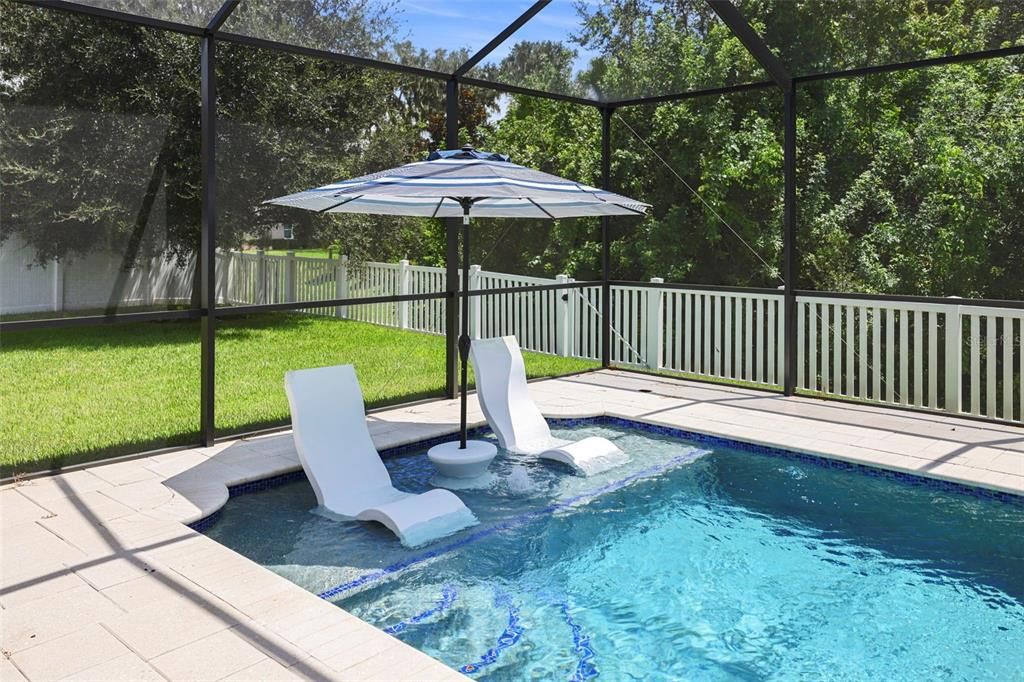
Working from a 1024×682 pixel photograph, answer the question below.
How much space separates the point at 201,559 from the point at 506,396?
2832 millimetres

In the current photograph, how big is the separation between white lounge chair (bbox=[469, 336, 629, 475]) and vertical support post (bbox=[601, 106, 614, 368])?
3.15m

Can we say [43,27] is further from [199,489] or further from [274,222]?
[199,489]

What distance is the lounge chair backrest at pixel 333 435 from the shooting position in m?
4.58

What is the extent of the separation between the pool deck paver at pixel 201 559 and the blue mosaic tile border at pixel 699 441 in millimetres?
48

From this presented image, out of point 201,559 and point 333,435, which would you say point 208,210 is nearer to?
point 333,435

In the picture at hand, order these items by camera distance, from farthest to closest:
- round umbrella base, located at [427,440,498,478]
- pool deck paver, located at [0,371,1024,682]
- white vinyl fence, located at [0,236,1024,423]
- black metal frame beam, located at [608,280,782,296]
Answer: black metal frame beam, located at [608,280,782,296], white vinyl fence, located at [0,236,1024,423], round umbrella base, located at [427,440,498,478], pool deck paver, located at [0,371,1024,682]

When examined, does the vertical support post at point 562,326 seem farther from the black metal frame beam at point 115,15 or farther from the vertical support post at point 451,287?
the black metal frame beam at point 115,15

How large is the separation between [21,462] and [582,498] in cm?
379

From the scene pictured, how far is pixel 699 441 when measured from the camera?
6.06 meters

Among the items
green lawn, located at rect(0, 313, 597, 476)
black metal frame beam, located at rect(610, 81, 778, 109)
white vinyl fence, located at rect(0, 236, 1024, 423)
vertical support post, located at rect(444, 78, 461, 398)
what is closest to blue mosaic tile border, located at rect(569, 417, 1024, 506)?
vertical support post, located at rect(444, 78, 461, 398)

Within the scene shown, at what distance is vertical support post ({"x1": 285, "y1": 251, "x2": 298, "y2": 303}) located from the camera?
21.7 ft

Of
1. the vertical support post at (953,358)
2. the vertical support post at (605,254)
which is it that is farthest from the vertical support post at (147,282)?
the vertical support post at (953,358)

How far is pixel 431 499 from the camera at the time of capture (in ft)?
14.2

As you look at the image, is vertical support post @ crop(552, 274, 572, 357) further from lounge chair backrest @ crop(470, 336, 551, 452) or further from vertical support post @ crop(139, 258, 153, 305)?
vertical support post @ crop(139, 258, 153, 305)
